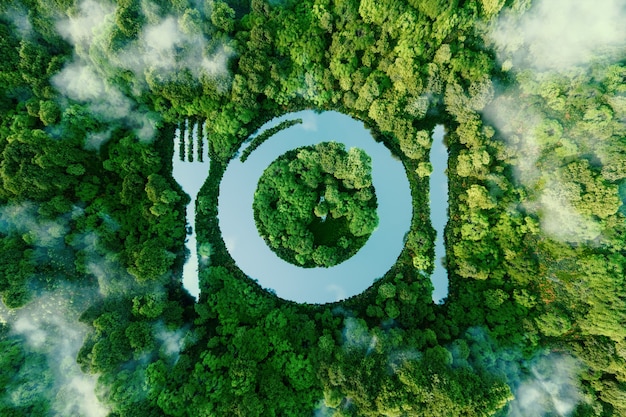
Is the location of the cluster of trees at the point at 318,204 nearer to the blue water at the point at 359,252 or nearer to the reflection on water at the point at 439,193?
the blue water at the point at 359,252

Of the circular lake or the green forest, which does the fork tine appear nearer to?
the green forest

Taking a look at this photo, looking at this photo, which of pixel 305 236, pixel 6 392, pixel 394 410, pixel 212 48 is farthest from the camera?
Answer: pixel 305 236

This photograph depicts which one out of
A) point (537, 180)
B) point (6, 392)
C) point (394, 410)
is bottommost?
point (6, 392)

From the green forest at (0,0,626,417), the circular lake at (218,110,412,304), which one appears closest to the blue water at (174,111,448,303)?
the circular lake at (218,110,412,304)

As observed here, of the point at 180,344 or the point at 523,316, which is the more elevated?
the point at 523,316

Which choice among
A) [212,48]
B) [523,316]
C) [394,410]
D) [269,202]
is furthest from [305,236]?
[523,316]

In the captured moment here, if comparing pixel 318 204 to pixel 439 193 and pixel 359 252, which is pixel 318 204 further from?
pixel 439 193

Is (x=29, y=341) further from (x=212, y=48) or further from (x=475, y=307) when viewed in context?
(x=475, y=307)
